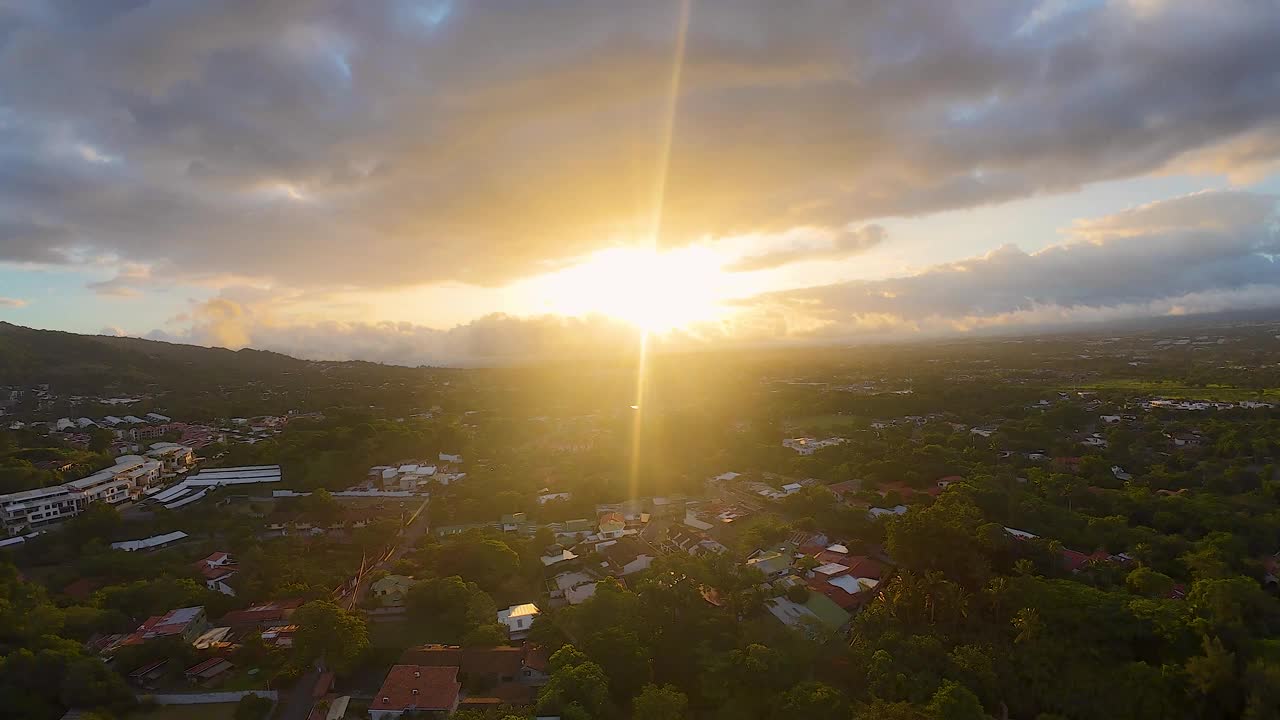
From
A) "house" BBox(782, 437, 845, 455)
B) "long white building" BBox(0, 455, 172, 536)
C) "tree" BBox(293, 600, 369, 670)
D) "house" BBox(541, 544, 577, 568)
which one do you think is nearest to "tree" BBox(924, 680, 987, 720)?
"house" BBox(541, 544, 577, 568)

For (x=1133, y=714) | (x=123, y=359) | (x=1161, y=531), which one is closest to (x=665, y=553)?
(x=1133, y=714)

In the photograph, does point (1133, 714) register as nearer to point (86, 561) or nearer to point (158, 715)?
point (158, 715)

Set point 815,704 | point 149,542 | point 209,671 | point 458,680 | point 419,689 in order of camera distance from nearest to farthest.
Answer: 1. point 815,704
2. point 419,689
3. point 458,680
4. point 209,671
5. point 149,542

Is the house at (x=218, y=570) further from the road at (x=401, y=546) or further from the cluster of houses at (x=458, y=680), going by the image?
the cluster of houses at (x=458, y=680)

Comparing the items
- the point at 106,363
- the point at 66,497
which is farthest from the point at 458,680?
the point at 106,363

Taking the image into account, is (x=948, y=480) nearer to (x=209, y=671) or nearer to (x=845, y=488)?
(x=845, y=488)
